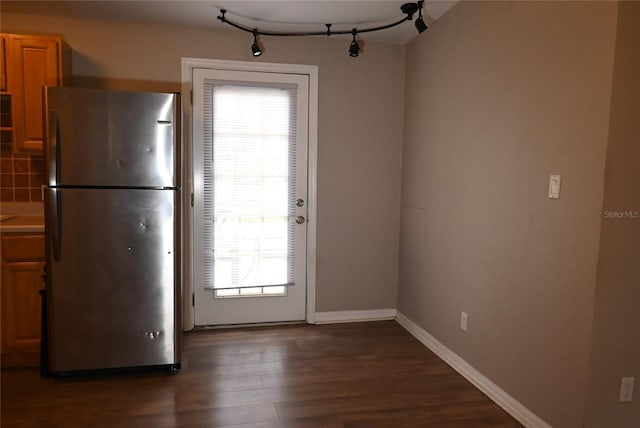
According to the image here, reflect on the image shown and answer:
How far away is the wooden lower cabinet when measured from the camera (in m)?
2.73

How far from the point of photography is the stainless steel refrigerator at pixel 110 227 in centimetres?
254

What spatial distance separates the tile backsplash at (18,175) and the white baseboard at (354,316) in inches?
92.5

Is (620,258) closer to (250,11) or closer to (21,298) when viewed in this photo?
(250,11)

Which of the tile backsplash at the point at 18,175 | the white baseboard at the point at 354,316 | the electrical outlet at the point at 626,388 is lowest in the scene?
the white baseboard at the point at 354,316

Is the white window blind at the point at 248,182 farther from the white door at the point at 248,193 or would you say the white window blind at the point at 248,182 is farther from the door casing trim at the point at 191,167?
the door casing trim at the point at 191,167

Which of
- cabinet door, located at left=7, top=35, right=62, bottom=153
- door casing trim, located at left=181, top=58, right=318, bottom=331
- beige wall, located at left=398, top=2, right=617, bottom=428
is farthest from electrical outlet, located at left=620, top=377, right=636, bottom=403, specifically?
cabinet door, located at left=7, top=35, right=62, bottom=153

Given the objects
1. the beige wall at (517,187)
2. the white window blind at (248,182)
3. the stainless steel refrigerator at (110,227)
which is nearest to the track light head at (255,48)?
the white window blind at (248,182)

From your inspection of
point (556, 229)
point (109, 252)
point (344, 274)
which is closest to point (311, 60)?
point (344, 274)

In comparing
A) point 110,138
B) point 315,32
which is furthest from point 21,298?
point 315,32

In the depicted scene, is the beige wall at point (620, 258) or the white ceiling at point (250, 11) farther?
the white ceiling at point (250, 11)

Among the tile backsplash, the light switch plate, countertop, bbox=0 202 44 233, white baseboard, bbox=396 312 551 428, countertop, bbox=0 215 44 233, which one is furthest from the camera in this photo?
the tile backsplash

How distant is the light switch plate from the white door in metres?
1.99

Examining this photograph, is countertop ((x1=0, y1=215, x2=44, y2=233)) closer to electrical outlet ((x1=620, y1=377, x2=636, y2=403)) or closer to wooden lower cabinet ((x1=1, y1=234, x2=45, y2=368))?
wooden lower cabinet ((x1=1, y1=234, x2=45, y2=368))

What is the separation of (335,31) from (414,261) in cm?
188
